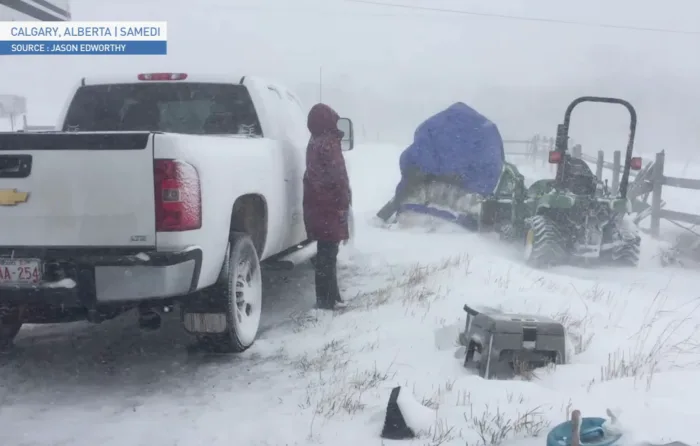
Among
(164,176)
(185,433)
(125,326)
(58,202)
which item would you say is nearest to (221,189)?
(164,176)

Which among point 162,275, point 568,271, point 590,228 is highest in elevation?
point 162,275

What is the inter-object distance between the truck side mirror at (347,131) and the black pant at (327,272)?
5.30ft

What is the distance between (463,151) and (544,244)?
11.4 ft

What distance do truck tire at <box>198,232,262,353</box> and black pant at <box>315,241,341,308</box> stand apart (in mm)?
988

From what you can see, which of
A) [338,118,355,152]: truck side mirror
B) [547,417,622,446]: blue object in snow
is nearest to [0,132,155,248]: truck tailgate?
[547,417,622,446]: blue object in snow

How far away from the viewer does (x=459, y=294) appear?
5.76 metres

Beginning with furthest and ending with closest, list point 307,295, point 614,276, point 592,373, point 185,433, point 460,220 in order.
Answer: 1. point 460,220
2. point 614,276
3. point 307,295
4. point 592,373
5. point 185,433

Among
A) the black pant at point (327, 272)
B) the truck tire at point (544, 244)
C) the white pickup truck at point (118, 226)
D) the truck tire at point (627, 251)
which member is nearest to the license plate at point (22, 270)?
the white pickup truck at point (118, 226)

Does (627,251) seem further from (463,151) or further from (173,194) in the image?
(173,194)

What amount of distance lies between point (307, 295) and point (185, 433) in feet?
11.2

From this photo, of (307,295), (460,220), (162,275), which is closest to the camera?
(162,275)

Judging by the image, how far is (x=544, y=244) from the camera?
8.52 metres

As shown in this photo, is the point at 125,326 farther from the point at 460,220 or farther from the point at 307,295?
the point at 460,220

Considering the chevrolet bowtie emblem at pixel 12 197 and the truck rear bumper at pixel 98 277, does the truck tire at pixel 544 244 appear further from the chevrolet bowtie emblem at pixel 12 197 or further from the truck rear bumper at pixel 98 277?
the chevrolet bowtie emblem at pixel 12 197
